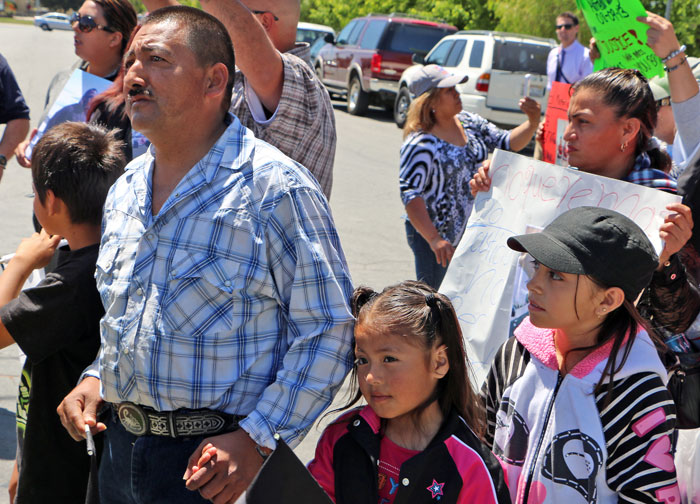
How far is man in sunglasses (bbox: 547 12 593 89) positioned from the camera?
37.6 ft

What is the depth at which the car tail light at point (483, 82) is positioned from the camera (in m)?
14.8

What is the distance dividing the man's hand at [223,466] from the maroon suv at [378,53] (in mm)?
16492

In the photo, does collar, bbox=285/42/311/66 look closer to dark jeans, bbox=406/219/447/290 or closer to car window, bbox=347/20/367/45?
dark jeans, bbox=406/219/447/290

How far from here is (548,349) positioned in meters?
2.38

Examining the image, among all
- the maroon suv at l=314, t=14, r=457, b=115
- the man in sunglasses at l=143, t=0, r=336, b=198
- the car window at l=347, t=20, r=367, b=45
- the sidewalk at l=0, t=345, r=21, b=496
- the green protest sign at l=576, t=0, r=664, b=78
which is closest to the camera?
the man in sunglasses at l=143, t=0, r=336, b=198

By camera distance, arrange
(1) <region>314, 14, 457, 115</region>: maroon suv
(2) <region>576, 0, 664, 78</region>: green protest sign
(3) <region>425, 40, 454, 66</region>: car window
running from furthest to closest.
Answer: (1) <region>314, 14, 457, 115</region>: maroon suv
(3) <region>425, 40, 454, 66</region>: car window
(2) <region>576, 0, 664, 78</region>: green protest sign

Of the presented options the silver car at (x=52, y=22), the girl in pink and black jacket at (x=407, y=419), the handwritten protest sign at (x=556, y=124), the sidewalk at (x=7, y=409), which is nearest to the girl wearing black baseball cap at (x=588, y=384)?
the girl in pink and black jacket at (x=407, y=419)

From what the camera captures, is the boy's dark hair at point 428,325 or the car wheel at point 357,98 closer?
the boy's dark hair at point 428,325

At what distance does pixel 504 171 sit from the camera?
3.29m

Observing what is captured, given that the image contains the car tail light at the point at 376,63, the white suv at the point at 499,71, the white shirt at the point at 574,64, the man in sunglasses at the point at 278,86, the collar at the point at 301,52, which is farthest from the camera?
the car tail light at the point at 376,63

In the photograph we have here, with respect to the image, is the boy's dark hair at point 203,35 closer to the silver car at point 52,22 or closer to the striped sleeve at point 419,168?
the striped sleeve at point 419,168

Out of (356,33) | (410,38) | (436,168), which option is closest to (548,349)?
(436,168)

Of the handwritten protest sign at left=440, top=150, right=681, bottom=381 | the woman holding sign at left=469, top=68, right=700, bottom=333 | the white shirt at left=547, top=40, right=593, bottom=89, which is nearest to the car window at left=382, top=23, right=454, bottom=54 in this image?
the white shirt at left=547, top=40, right=593, bottom=89

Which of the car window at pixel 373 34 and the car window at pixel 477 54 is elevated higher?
the car window at pixel 477 54
